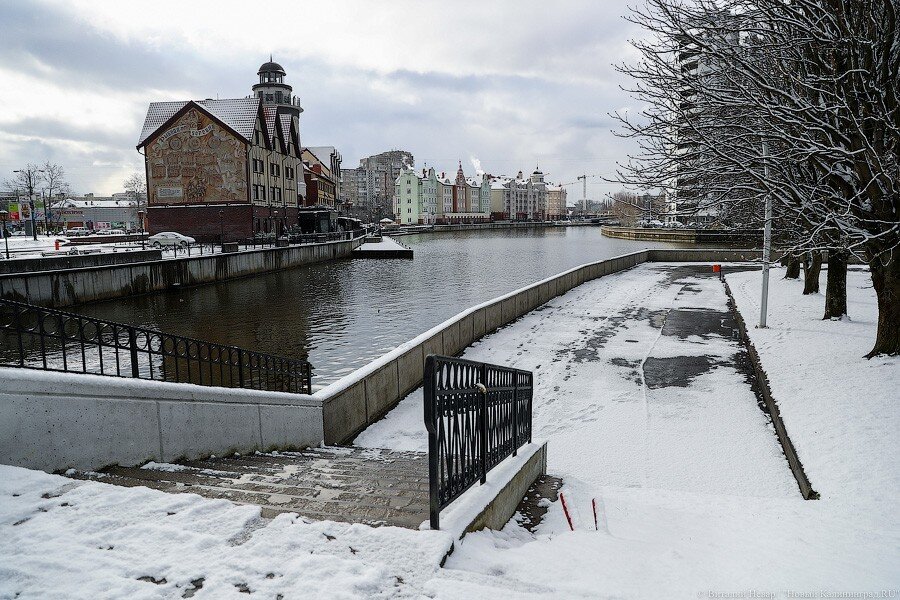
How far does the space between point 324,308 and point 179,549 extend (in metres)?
26.2

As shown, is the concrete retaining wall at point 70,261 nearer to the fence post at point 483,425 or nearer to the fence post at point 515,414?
the fence post at point 515,414

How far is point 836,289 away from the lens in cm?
1653

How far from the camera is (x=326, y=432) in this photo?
9.00 m

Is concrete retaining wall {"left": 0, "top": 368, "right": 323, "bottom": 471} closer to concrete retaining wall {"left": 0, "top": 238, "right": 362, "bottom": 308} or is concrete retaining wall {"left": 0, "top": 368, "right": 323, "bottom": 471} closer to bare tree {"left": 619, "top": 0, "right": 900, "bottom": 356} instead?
bare tree {"left": 619, "top": 0, "right": 900, "bottom": 356}

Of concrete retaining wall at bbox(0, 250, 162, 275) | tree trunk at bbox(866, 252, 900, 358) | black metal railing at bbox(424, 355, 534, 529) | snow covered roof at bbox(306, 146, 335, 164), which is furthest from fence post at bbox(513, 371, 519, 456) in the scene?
snow covered roof at bbox(306, 146, 335, 164)

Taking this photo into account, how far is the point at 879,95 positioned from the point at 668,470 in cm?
692

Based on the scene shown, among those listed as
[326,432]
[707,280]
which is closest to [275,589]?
[326,432]

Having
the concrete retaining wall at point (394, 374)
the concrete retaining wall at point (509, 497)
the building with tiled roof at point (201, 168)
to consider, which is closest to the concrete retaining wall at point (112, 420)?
the concrete retaining wall at point (394, 374)

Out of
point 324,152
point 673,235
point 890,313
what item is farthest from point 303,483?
point 324,152

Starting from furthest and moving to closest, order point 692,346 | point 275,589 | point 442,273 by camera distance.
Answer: point 442,273, point 692,346, point 275,589

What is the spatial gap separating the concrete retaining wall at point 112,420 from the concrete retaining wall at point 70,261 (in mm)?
26533

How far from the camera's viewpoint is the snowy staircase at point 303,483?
15.2 feet

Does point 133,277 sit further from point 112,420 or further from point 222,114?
point 112,420

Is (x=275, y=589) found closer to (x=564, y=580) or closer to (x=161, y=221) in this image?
(x=564, y=580)
